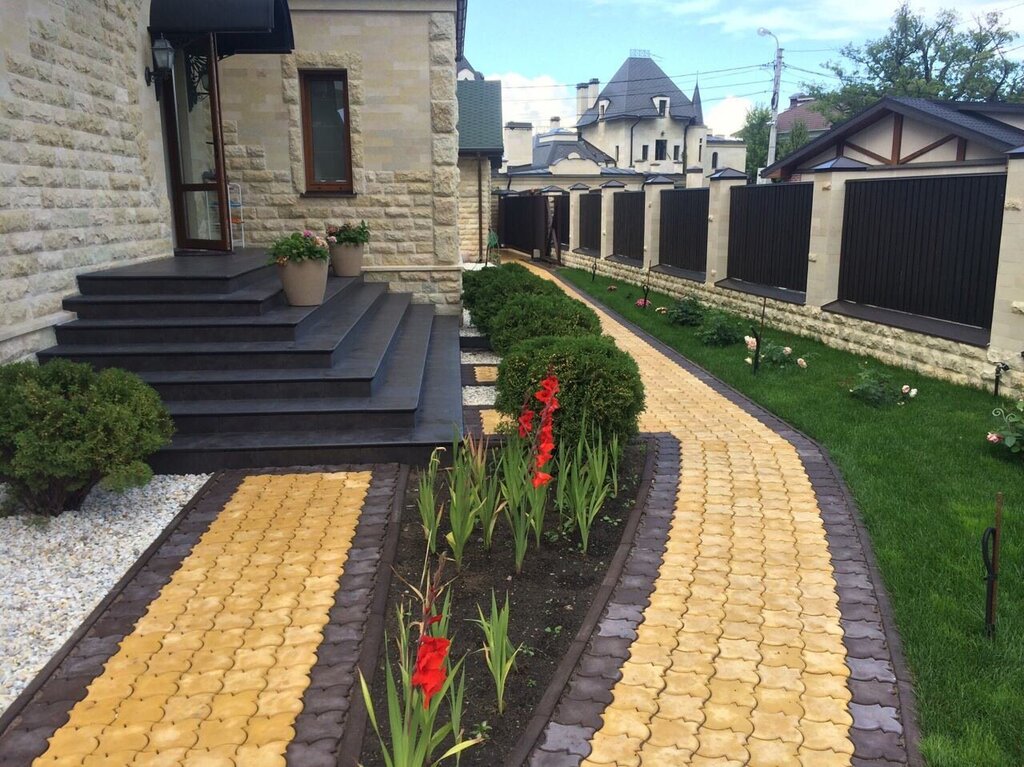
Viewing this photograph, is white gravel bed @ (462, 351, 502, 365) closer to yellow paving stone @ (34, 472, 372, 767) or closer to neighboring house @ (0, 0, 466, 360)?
neighboring house @ (0, 0, 466, 360)

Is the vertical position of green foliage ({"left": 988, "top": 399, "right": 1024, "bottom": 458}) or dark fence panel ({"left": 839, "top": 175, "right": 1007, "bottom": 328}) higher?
dark fence panel ({"left": 839, "top": 175, "right": 1007, "bottom": 328})

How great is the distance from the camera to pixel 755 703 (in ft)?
10.4

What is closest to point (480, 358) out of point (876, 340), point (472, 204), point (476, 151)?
point (876, 340)

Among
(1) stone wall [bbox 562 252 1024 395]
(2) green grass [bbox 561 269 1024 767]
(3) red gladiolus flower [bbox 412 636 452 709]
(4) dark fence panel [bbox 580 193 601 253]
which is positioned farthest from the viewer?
(4) dark fence panel [bbox 580 193 601 253]

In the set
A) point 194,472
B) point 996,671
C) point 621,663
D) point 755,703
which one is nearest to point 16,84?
point 194,472

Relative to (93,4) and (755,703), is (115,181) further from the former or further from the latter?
(755,703)

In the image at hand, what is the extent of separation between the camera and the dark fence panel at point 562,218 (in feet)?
84.0

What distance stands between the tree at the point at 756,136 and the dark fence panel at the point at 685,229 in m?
53.3

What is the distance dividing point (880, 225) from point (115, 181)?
8601mm

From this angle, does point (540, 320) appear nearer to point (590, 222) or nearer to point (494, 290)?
point (494, 290)

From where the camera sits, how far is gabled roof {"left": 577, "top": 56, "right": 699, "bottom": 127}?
5903 cm

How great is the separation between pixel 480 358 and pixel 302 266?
287cm


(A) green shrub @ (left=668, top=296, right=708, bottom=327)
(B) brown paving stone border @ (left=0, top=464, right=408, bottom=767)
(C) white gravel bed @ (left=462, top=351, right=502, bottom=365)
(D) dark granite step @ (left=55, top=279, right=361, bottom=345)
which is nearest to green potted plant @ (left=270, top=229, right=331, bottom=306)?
(D) dark granite step @ (left=55, top=279, right=361, bottom=345)

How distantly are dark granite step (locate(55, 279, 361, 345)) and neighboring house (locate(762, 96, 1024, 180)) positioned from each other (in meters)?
12.6
